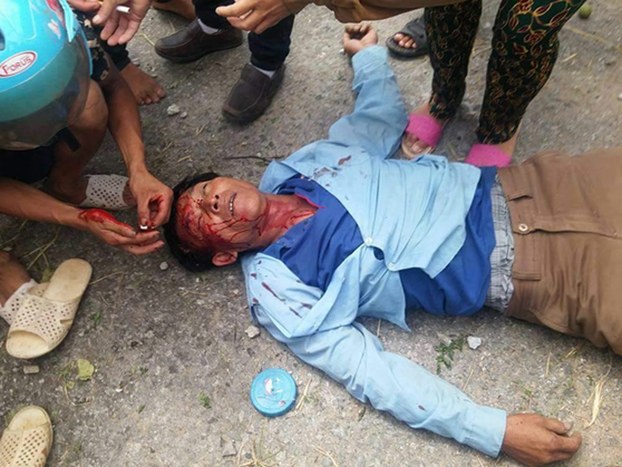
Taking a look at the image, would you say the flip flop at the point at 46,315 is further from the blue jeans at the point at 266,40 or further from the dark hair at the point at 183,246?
the blue jeans at the point at 266,40

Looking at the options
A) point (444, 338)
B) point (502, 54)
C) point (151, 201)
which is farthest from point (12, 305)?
point (502, 54)

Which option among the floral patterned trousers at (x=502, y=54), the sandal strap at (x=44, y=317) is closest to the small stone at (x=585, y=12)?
the floral patterned trousers at (x=502, y=54)

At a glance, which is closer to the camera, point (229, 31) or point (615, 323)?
point (615, 323)

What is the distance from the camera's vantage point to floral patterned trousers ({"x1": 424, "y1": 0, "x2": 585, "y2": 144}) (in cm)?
196

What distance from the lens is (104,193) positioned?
266 cm

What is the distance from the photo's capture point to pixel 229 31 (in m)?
3.11

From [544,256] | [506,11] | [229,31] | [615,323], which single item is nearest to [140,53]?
[229,31]

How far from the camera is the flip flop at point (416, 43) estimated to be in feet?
9.80

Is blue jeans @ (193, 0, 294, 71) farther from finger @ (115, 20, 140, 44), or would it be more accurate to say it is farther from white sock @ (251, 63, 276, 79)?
finger @ (115, 20, 140, 44)

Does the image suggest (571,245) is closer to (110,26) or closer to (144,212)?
(144,212)

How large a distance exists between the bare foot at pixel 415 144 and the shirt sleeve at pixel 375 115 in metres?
0.03

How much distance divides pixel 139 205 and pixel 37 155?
0.51 m

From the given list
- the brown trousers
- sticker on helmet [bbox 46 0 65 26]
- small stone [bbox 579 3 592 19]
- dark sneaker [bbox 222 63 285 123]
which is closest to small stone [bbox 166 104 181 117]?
dark sneaker [bbox 222 63 285 123]

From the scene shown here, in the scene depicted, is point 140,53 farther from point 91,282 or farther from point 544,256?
point 544,256
